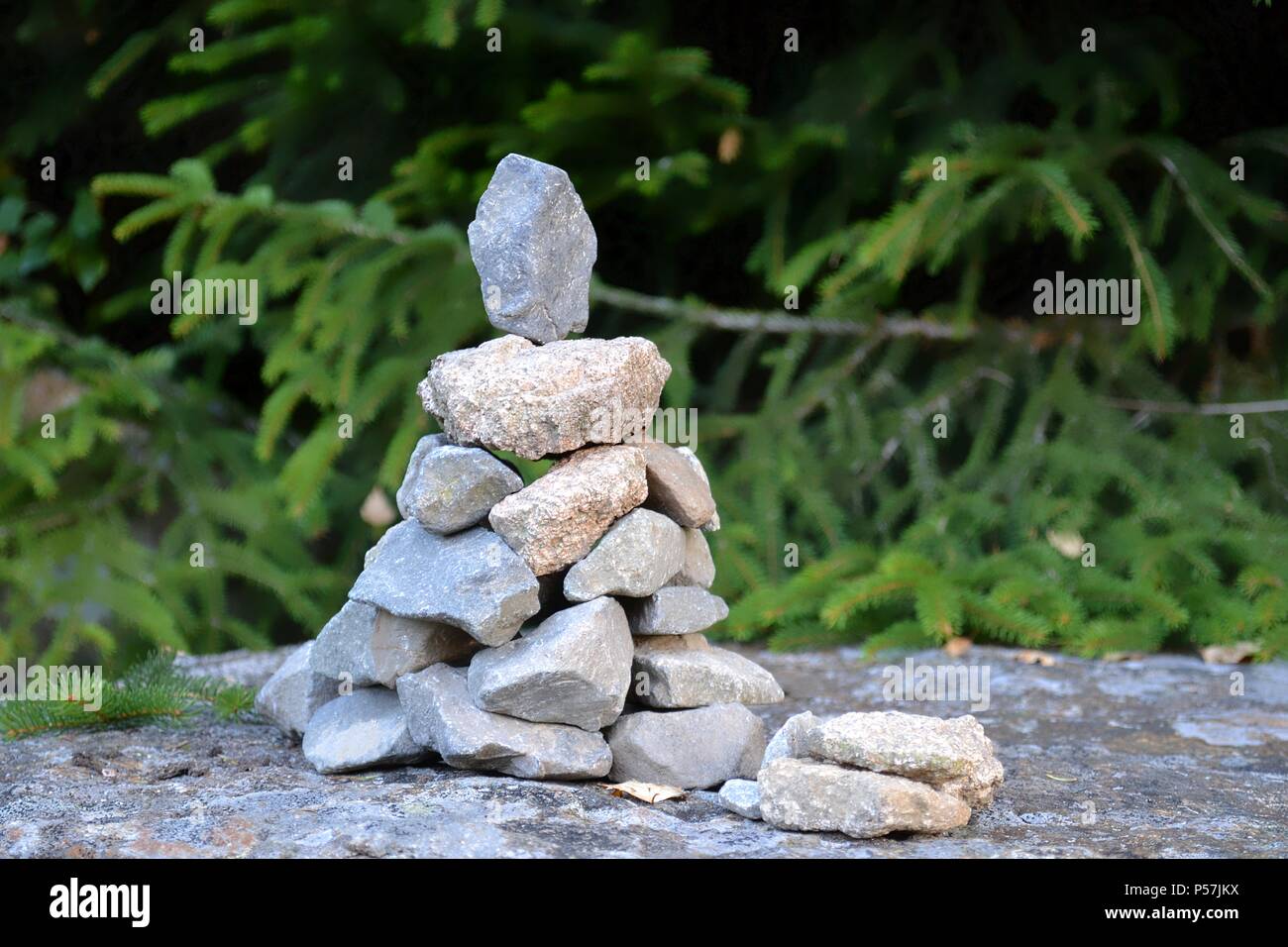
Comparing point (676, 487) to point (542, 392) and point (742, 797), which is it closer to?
point (542, 392)

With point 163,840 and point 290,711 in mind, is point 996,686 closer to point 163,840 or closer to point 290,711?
point 290,711

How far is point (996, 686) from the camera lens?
4598 mm

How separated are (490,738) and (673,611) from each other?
2.10ft

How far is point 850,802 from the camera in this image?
9.42ft

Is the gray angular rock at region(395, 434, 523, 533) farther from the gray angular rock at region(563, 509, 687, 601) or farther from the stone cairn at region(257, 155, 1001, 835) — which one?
the gray angular rock at region(563, 509, 687, 601)

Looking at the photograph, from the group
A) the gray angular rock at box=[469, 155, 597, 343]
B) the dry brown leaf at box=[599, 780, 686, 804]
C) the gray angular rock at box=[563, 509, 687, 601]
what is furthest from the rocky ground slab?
the gray angular rock at box=[469, 155, 597, 343]

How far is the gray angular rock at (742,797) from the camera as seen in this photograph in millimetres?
3029

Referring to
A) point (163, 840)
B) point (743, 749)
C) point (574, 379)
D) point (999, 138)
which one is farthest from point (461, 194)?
point (163, 840)

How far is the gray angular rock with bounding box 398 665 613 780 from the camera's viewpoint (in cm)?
319

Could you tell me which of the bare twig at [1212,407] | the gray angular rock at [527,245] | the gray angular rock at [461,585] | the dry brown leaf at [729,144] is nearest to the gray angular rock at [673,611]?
the gray angular rock at [461,585]

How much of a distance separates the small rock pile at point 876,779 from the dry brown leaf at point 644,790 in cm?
24

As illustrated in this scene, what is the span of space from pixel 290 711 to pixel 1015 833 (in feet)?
6.76

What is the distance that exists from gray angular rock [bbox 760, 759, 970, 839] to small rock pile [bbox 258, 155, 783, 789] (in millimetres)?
447

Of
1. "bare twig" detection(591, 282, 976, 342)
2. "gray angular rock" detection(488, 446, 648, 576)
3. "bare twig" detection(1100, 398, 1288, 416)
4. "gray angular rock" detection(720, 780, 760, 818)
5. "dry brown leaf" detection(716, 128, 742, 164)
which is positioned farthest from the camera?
"bare twig" detection(591, 282, 976, 342)
